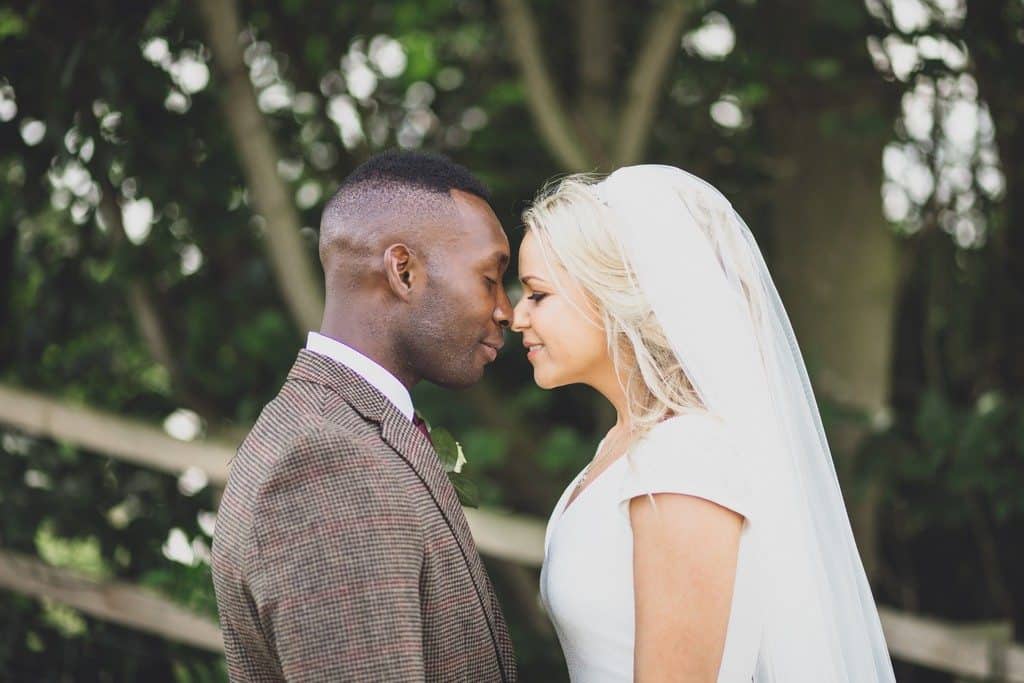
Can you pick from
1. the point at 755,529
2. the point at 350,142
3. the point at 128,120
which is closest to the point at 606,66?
the point at 350,142

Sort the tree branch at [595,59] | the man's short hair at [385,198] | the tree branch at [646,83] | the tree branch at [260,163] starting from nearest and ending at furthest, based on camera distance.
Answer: the man's short hair at [385,198], the tree branch at [260,163], the tree branch at [646,83], the tree branch at [595,59]

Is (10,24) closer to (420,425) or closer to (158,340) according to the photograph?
(158,340)

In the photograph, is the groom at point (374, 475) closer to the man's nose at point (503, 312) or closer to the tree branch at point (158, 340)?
the man's nose at point (503, 312)

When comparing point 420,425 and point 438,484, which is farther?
point 420,425

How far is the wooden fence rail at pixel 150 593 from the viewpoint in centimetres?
373

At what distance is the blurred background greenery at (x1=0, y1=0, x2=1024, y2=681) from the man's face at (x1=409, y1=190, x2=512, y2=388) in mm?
1282

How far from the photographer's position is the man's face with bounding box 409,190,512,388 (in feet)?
6.41

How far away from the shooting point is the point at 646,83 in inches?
154

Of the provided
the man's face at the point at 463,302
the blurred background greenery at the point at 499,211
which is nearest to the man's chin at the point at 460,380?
the man's face at the point at 463,302

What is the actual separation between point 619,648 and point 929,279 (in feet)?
11.8

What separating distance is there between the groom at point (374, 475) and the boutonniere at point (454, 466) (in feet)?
0.84

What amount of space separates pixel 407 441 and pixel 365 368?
0.51ft

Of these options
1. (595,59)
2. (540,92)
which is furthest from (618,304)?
(595,59)

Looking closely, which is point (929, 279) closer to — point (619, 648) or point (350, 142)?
point (350, 142)
